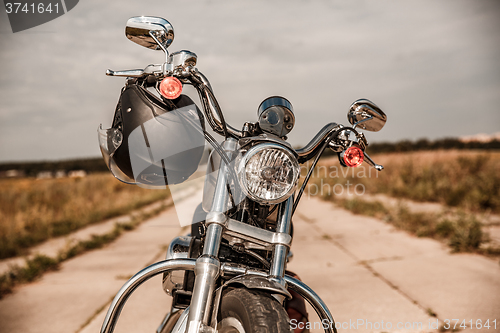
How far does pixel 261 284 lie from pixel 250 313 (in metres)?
0.10

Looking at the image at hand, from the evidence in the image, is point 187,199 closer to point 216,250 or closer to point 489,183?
point 216,250

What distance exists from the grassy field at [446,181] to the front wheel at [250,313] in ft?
10.7

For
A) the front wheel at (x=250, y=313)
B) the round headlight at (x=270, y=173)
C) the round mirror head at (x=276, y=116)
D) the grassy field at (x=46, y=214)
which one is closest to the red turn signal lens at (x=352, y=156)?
the round mirror head at (x=276, y=116)

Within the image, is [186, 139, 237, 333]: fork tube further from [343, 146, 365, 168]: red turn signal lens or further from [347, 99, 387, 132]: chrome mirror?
[347, 99, 387, 132]: chrome mirror

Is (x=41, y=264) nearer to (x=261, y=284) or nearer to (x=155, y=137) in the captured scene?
(x=155, y=137)

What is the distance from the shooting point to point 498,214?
578 cm

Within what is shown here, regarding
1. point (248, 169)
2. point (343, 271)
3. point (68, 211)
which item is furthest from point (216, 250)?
point (68, 211)

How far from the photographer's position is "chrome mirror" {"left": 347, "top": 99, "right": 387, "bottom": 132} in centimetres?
166

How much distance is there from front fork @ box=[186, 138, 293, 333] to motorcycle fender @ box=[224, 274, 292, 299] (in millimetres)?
59

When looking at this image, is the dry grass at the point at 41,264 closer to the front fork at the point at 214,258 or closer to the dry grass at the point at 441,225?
the front fork at the point at 214,258

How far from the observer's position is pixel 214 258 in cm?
118

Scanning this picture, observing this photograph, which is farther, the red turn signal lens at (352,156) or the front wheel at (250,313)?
Answer: the red turn signal lens at (352,156)

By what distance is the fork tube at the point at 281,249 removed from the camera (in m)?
1.23

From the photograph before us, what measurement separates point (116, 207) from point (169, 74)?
8.80m
